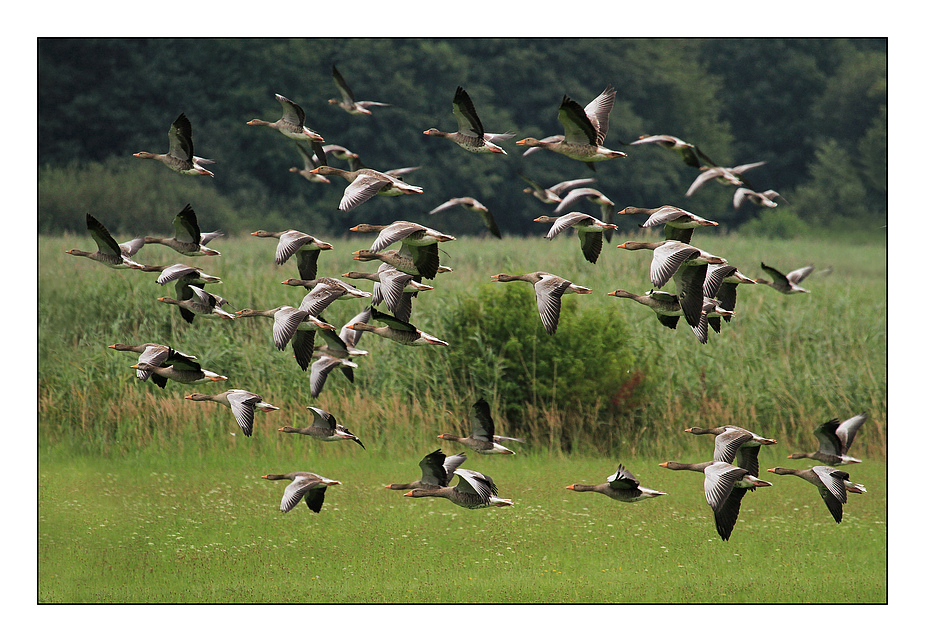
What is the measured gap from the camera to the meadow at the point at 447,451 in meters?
9.70

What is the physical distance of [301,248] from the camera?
638 cm

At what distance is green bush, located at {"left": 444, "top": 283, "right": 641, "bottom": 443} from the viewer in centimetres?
1271

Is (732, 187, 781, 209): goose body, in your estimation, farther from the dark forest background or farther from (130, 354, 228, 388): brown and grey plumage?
the dark forest background

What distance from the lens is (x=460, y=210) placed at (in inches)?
1116

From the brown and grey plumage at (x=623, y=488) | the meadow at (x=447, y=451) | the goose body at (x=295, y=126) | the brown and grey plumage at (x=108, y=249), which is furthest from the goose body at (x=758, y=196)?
the brown and grey plumage at (x=108, y=249)

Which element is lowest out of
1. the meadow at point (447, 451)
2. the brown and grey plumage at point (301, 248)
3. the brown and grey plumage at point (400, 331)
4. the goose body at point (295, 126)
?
the meadow at point (447, 451)

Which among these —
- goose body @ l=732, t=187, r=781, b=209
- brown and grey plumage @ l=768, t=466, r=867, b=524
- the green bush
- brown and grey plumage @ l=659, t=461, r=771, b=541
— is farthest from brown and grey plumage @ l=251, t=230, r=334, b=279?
the green bush

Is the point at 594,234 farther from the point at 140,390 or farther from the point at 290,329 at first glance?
the point at 140,390

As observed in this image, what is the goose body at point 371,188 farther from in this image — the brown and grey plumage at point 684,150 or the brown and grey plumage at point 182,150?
the brown and grey plumage at point 684,150

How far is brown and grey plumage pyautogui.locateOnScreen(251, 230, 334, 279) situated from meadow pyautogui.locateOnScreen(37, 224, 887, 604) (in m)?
4.05

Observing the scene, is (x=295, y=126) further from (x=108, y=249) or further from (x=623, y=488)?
Result: (x=623, y=488)

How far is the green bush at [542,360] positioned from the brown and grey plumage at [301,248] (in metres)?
6.26

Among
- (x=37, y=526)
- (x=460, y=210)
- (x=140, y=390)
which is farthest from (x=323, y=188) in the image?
(x=37, y=526)

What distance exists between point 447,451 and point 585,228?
20.6 ft
